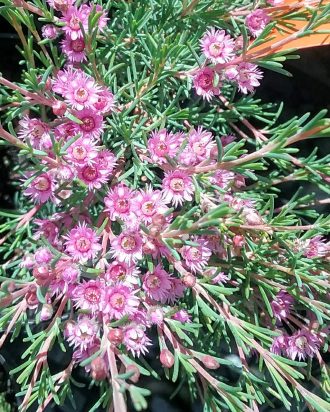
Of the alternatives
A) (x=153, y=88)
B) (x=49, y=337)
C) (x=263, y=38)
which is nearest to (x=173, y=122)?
(x=153, y=88)

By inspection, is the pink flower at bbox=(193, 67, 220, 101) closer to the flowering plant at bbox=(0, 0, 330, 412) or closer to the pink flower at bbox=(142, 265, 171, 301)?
the flowering plant at bbox=(0, 0, 330, 412)

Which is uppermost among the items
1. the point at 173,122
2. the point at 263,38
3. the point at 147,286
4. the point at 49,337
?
the point at 263,38

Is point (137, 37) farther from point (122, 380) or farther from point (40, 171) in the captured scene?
point (122, 380)

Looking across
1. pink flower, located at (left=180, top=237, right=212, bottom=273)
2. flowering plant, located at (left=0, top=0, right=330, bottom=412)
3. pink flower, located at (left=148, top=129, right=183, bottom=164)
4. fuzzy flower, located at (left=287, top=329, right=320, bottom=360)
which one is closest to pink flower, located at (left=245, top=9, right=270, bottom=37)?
flowering plant, located at (left=0, top=0, right=330, bottom=412)

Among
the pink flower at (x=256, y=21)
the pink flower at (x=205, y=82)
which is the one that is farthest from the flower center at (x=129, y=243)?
the pink flower at (x=256, y=21)

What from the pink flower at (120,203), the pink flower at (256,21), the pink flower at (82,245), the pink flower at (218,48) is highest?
the pink flower at (256,21)

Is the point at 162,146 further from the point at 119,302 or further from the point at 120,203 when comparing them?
the point at 119,302

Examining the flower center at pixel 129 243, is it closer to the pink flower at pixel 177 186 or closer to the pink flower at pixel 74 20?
the pink flower at pixel 177 186
